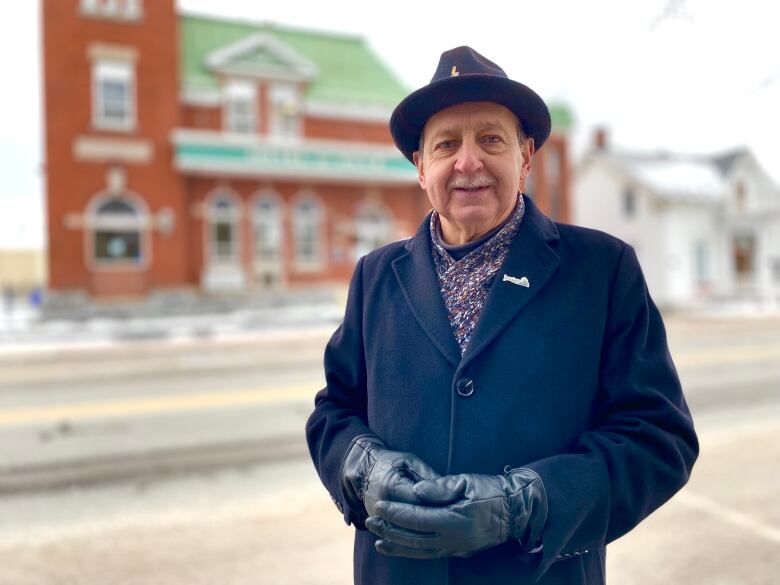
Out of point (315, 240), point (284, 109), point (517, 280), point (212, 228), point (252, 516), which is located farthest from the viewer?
point (315, 240)

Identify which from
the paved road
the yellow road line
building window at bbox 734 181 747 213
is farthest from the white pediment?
building window at bbox 734 181 747 213

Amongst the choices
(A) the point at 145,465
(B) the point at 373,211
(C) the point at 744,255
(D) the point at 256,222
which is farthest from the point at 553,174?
(A) the point at 145,465

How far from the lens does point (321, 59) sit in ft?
84.7

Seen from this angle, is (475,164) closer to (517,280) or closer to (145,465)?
(517,280)

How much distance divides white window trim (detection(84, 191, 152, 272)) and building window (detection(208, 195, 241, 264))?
7.10 feet

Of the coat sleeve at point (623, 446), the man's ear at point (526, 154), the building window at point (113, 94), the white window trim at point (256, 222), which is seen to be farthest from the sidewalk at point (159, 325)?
the coat sleeve at point (623, 446)

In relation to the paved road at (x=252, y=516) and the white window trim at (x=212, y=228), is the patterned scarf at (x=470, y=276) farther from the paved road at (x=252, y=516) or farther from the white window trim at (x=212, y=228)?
the white window trim at (x=212, y=228)

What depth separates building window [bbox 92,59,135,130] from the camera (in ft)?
69.6

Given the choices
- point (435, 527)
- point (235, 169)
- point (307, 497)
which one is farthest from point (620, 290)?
point (235, 169)

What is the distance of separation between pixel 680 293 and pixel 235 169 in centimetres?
2045

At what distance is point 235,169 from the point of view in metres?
21.9

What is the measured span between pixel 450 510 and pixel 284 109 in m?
23.8

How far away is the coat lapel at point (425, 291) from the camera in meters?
1.78

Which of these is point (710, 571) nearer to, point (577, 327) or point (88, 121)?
point (577, 327)
